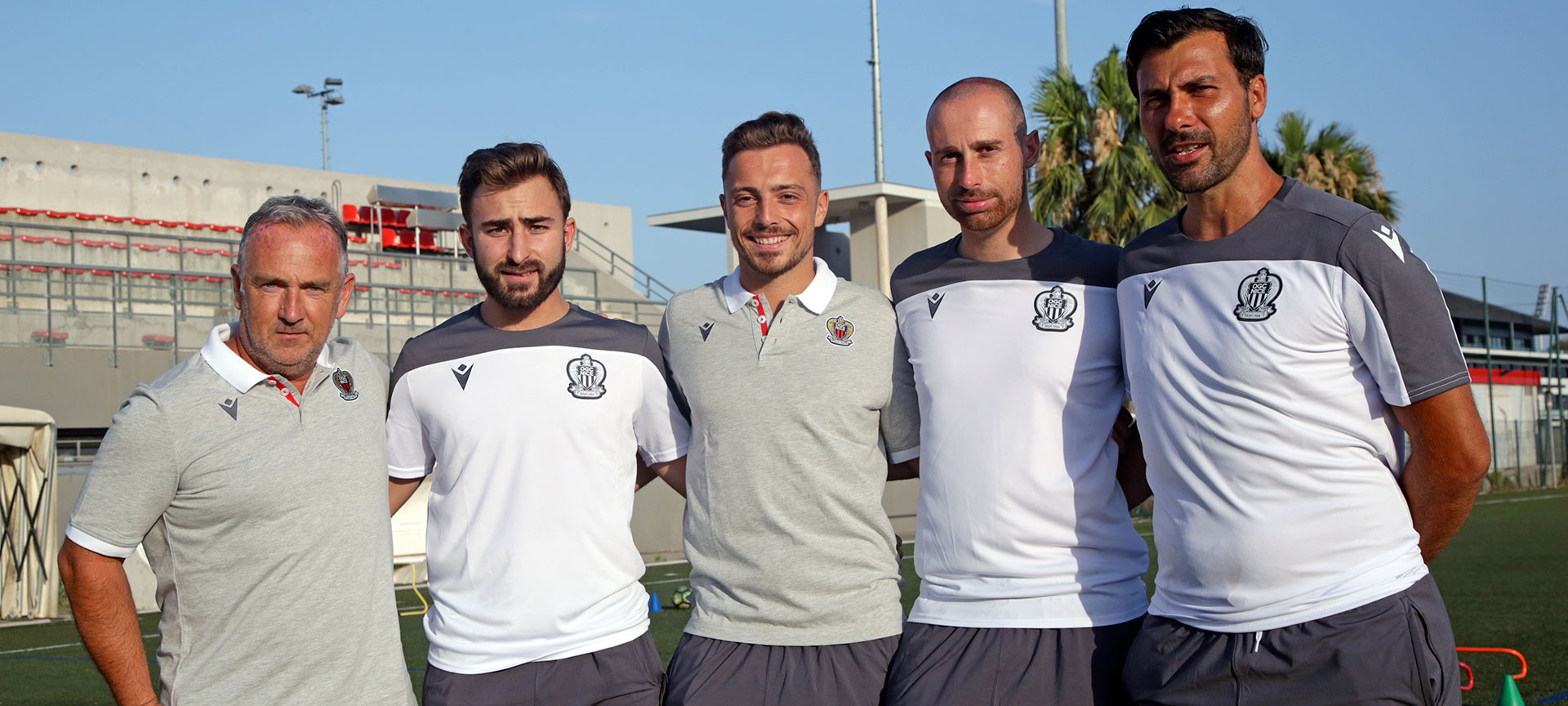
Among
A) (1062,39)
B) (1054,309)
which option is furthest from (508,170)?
(1062,39)

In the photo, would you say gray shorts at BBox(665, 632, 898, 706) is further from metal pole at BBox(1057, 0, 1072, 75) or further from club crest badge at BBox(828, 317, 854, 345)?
metal pole at BBox(1057, 0, 1072, 75)

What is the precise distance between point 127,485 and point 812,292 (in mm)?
1791

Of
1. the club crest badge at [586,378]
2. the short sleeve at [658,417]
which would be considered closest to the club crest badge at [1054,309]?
the short sleeve at [658,417]

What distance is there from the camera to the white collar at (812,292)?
11.6 feet

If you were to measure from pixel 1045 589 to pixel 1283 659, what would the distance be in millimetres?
622

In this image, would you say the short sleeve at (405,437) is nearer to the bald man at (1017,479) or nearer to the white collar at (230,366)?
the white collar at (230,366)

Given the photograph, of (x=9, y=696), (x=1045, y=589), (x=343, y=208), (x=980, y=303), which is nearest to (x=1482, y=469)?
(x=1045, y=589)

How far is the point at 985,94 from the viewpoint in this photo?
3.55m

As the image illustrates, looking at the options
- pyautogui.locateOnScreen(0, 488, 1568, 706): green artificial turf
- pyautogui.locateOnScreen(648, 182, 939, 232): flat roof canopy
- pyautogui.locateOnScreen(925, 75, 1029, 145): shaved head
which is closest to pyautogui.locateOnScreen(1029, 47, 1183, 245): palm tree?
pyautogui.locateOnScreen(0, 488, 1568, 706): green artificial turf

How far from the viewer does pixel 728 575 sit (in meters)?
3.34

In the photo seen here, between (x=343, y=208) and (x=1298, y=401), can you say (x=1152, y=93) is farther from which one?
(x=343, y=208)

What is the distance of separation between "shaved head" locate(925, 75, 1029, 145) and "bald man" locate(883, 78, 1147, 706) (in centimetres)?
7

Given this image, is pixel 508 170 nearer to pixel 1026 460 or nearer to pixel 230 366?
pixel 230 366

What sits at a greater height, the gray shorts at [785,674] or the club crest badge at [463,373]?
the club crest badge at [463,373]
